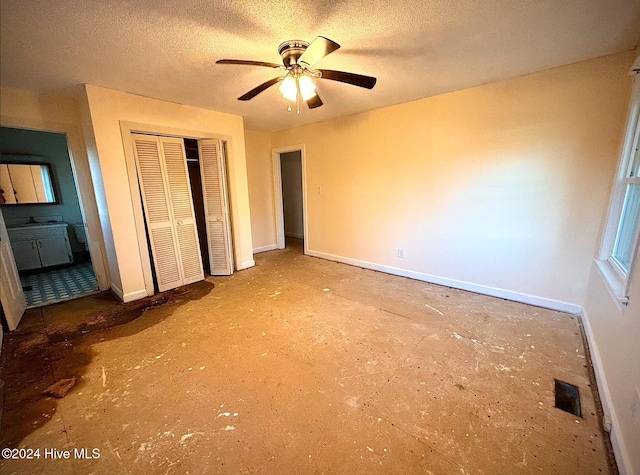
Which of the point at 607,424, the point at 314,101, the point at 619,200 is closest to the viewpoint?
the point at 607,424

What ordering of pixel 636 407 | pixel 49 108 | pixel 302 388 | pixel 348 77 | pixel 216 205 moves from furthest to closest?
pixel 216 205
pixel 49 108
pixel 348 77
pixel 302 388
pixel 636 407

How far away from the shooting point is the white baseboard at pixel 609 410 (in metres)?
1.10

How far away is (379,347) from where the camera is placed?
1.98m

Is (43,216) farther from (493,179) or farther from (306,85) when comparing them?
(493,179)

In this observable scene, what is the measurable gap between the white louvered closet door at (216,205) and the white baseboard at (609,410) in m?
3.68

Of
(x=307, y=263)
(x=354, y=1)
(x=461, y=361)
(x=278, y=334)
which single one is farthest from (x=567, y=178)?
(x=307, y=263)

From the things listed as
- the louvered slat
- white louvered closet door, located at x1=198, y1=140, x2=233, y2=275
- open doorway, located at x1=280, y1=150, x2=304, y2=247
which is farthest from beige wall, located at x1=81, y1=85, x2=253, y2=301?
open doorway, located at x1=280, y1=150, x2=304, y2=247

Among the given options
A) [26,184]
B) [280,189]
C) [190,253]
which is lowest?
[190,253]

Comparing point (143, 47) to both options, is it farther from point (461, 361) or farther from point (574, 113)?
point (574, 113)

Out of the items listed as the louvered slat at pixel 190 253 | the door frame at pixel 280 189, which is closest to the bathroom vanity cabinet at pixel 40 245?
the louvered slat at pixel 190 253

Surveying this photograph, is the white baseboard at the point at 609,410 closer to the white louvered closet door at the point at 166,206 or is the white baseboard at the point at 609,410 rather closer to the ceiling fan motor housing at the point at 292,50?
the ceiling fan motor housing at the point at 292,50

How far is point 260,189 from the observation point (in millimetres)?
4805

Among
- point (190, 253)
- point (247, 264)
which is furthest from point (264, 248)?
point (190, 253)

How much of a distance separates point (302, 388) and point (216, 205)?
2.73 m
